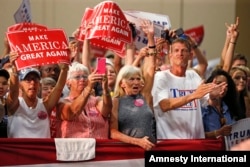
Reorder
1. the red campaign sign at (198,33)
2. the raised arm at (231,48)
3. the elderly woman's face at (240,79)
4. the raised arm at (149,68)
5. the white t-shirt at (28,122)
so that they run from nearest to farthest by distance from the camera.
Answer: the white t-shirt at (28,122) < the raised arm at (149,68) < the raised arm at (231,48) < the elderly woman's face at (240,79) < the red campaign sign at (198,33)

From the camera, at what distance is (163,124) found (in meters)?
6.03

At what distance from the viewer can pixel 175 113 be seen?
6.02 meters

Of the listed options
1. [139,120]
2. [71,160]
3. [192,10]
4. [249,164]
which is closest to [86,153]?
[71,160]

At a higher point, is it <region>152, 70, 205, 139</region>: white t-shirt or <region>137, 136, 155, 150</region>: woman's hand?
<region>152, 70, 205, 139</region>: white t-shirt

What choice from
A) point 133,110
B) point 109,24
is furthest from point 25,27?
point 133,110

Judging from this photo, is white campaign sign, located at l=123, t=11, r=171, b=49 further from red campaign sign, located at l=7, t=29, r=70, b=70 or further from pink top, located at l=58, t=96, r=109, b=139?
pink top, located at l=58, t=96, r=109, b=139

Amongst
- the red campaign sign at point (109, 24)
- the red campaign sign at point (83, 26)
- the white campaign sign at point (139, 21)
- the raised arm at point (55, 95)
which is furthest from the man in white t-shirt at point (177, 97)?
the red campaign sign at point (83, 26)

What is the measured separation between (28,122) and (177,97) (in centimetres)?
124

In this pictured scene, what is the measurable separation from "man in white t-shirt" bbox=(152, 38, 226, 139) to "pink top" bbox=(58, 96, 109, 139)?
1.65 ft

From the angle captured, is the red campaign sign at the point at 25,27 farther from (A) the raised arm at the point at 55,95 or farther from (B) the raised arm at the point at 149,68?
(B) the raised arm at the point at 149,68

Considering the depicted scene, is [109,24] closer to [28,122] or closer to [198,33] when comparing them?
[28,122]

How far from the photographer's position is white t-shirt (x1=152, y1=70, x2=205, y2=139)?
602cm

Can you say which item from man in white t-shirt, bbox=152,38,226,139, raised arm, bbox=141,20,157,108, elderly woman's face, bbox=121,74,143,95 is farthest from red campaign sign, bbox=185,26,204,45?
elderly woman's face, bbox=121,74,143,95

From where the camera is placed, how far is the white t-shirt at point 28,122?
555cm
